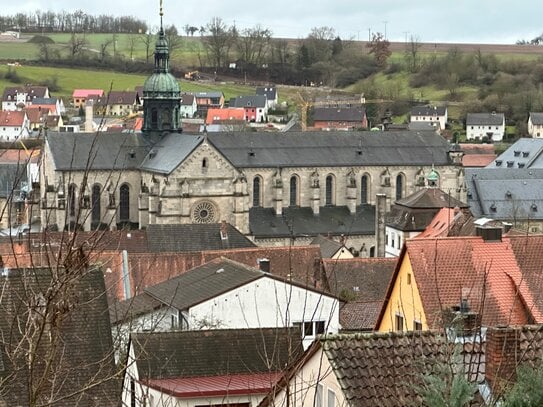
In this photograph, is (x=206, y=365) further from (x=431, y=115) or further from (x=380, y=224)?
(x=431, y=115)

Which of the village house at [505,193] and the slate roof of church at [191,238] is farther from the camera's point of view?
the village house at [505,193]

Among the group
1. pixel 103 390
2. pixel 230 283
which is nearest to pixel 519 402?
pixel 103 390

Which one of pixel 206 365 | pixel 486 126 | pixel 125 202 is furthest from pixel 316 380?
pixel 486 126

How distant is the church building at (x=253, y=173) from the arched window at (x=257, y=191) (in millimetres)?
57

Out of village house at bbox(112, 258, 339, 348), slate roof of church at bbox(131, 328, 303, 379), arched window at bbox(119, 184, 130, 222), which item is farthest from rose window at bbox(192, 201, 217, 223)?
slate roof of church at bbox(131, 328, 303, 379)

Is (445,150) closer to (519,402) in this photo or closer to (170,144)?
(170,144)

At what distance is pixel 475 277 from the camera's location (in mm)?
25000

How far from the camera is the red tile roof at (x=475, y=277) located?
79.0 ft

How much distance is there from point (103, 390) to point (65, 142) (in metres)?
57.2

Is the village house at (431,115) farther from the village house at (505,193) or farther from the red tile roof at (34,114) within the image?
the village house at (505,193)

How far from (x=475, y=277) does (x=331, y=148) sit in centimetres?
5283

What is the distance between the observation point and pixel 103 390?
17.1 m

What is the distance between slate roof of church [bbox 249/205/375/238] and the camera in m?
71.0

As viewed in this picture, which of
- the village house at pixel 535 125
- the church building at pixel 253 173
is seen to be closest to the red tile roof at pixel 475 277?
the church building at pixel 253 173
